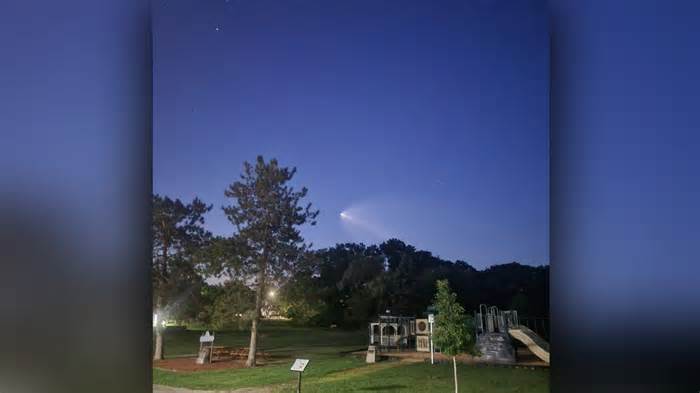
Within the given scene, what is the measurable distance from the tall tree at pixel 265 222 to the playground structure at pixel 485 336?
1.75 feet

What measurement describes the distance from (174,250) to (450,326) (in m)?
1.29

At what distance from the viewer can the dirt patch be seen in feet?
6.82

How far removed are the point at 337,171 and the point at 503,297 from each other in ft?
3.08

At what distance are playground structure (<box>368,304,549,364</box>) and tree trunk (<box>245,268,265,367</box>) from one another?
1.72 ft

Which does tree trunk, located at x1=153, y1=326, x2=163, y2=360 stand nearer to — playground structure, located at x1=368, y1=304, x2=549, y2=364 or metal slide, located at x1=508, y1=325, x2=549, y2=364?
playground structure, located at x1=368, y1=304, x2=549, y2=364

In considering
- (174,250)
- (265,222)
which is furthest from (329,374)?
(174,250)

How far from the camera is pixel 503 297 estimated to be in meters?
2.08

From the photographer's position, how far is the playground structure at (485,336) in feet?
6.90
